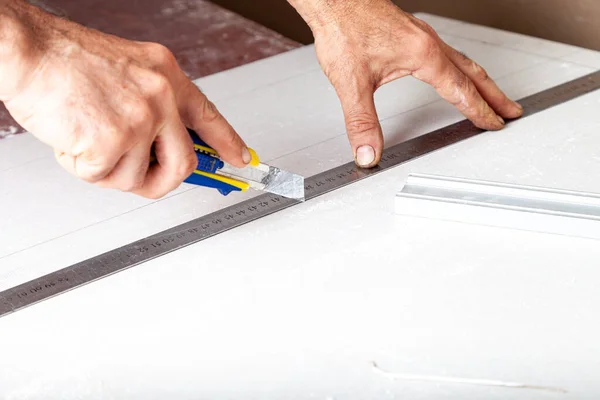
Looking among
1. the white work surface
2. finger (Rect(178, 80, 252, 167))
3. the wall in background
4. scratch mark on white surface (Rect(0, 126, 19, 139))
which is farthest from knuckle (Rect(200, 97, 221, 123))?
the wall in background

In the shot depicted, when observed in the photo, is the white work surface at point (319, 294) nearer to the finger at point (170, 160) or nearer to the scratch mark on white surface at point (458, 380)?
the scratch mark on white surface at point (458, 380)

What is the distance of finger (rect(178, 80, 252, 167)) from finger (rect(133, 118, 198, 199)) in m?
0.06

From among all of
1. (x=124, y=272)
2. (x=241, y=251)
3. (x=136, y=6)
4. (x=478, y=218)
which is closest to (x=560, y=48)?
(x=478, y=218)

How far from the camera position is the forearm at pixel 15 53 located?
3.42 feet

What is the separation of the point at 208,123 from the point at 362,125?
0.50 m

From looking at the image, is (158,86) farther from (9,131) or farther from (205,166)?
(9,131)

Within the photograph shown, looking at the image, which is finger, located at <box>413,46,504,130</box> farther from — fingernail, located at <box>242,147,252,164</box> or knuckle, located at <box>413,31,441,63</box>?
fingernail, located at <box>242,147,252,164</box>

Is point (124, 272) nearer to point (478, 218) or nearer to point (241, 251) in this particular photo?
point (241, 251)

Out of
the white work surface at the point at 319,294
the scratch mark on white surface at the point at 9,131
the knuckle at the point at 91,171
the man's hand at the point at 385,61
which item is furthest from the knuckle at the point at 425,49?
the scratch mark on white surface at the point at 9,131

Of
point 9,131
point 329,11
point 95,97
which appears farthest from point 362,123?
point 9,131

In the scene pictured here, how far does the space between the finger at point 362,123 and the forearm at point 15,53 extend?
0.72 meters

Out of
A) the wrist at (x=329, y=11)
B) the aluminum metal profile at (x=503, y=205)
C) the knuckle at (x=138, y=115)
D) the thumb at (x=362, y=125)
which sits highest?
the knuckle at (x=138, y=115)

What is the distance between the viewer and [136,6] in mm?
3197

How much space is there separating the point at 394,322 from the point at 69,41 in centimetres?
62
